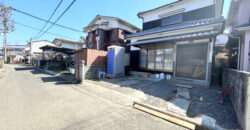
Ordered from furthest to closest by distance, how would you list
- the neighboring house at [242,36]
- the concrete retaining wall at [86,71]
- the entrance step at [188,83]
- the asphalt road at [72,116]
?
the concrete retaining wall at [86,71] < the entrance step at [188,83] < the neighboring house at [242,36] < the asphalt road at [72,116]

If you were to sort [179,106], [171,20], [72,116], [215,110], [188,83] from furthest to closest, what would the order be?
[171,20] → [188,83] → [179,106] → [215,110] → [72,116]

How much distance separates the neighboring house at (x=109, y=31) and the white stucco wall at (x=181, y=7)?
3542mm

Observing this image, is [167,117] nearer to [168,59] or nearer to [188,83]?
[188,83]

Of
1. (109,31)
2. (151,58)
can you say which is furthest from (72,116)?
(109,31)

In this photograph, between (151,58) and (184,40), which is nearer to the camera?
(184,40)

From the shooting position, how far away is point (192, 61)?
20.1 ft

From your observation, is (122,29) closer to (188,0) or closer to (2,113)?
(188,0)

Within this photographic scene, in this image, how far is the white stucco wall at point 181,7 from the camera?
6718 mm

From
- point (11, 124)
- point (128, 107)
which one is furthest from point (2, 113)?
point (128, 107)

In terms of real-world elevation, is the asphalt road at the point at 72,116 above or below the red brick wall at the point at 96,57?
below

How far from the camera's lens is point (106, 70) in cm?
834

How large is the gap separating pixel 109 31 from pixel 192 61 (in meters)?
10.4

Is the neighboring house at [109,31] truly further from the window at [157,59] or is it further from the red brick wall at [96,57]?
the window at [157,59]

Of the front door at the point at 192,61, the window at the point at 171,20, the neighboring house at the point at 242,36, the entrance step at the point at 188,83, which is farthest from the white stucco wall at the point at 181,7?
the entrance step at the point at 188,83
